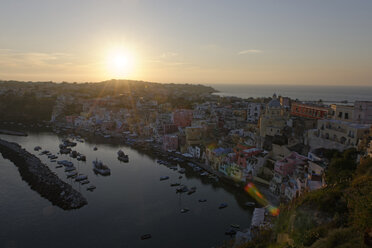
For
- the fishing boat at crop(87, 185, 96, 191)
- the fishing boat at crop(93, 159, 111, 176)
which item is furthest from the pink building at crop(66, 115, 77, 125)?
the fishing boat at crop(87, 185, 96, 191)

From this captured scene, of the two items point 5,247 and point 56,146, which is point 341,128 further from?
point 56,146

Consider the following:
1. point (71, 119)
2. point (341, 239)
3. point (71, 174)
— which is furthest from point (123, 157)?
point (71, 119)

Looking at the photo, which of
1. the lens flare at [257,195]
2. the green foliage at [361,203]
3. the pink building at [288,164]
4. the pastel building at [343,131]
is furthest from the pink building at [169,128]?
the green foliage at [361,203]

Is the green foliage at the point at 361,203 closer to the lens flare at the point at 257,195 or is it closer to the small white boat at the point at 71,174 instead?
the lens flare at the point at 257,195

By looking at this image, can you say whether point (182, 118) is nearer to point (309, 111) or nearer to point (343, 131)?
point (309, 111)

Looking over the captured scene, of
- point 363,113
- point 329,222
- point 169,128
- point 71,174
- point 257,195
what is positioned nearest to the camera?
point 329,222

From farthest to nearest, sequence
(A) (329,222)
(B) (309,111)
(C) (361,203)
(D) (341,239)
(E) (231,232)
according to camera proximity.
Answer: (B) (309,111) < (E) (231,232) < (A) (329,222) < (C) (361,203) < (D) (341,239)
